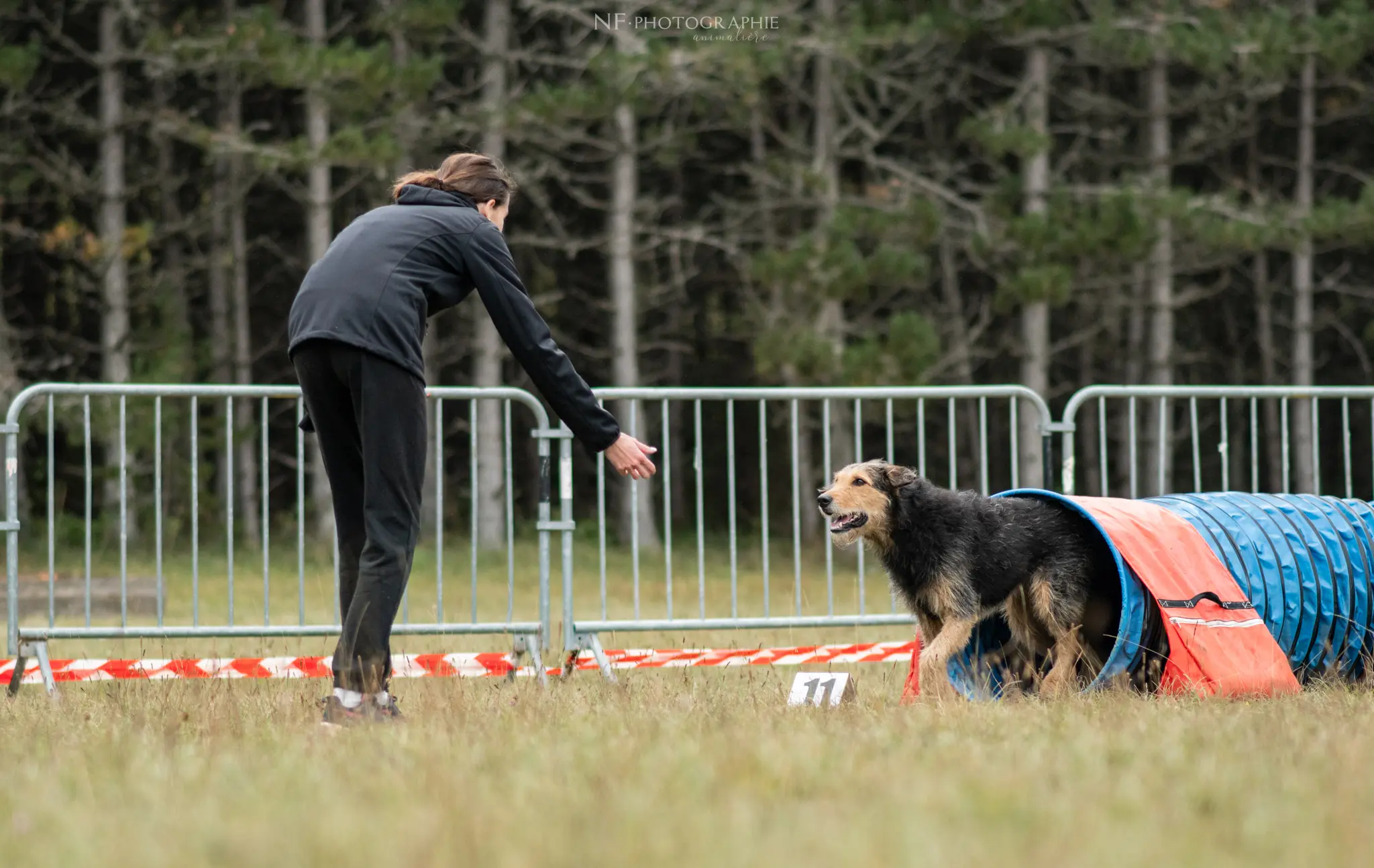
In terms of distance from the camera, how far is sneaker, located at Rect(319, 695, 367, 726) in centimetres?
450

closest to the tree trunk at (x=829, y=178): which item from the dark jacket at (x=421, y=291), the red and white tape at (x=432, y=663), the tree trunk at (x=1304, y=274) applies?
the tree trunk at (x=1304, y=274)

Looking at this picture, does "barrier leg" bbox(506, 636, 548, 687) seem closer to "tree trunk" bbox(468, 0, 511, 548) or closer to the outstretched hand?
the outstretched hand

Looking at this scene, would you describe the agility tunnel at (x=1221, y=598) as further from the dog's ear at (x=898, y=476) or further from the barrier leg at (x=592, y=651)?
the barrier leg at (x=592, y=651)

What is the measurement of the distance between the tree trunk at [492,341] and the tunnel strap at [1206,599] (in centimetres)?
1107

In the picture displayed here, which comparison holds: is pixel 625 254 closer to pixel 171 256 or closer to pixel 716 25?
pixel 716 25

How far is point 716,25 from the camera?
15.9m

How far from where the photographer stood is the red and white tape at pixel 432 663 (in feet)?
20.9

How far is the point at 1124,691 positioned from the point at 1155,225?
12168mm

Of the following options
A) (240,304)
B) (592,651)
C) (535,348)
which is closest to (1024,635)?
(592,651)

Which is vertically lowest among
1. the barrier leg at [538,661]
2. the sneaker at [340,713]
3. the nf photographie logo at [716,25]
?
the barrier leg at [538,661]

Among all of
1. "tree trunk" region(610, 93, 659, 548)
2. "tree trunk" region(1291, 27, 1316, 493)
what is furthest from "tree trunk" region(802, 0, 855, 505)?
"tree trunk" region(1291, 27, 1316, 493)

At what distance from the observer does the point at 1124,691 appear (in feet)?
17.0

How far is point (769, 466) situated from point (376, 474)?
19053 millimetres

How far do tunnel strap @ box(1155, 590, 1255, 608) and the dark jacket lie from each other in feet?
7.26
